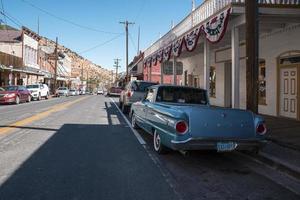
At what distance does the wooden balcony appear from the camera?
4338cm

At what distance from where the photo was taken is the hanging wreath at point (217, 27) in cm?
1435

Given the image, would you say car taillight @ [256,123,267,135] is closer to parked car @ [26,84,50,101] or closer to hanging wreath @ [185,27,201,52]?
hanging wreath @ [185,27,201,52]

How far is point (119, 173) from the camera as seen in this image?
24.7 feet

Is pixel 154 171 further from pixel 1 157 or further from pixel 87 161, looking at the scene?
pixel 1 157

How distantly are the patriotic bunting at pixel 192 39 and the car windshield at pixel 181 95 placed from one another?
6681mm

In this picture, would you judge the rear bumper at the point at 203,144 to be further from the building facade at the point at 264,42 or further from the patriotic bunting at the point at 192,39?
the patriotic bunting at the point at 192,39

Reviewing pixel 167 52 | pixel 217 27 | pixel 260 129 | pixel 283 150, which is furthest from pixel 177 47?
pixel 260 129

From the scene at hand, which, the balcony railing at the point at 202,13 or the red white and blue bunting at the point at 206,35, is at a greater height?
the balcony railing at the point at 202,13

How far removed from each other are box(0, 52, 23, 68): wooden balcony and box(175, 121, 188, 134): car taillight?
126ft

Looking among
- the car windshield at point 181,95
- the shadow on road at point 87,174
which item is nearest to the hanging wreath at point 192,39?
the car windshield at point 181,95

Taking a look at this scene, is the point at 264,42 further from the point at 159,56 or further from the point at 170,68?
the point at 170,68

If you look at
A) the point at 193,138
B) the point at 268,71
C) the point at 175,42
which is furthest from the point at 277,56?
the point at 193,138

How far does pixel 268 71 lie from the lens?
1894cm

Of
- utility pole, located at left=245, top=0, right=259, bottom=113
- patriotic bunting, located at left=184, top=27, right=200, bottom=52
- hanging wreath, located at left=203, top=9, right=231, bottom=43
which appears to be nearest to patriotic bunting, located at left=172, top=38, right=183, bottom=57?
patriotic bunting, located at left=184, top=27, right=200, bottom=52
